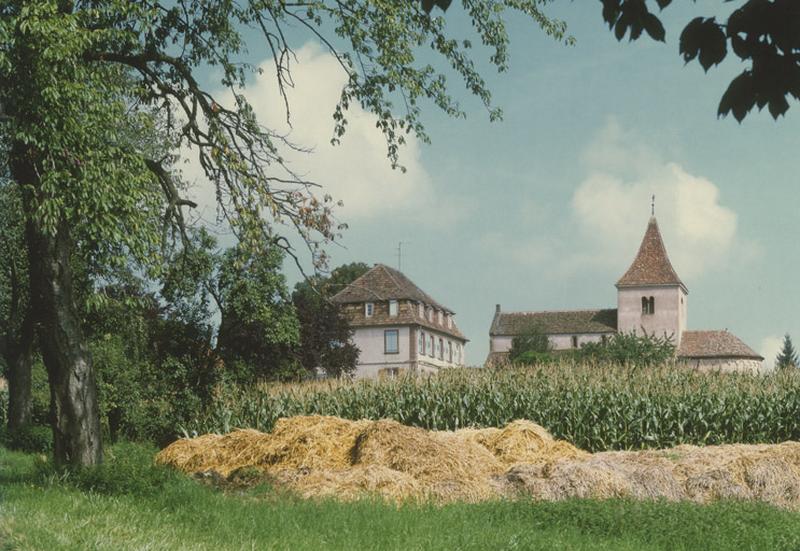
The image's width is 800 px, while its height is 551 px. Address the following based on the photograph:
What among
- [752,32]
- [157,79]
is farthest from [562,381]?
[752,32]

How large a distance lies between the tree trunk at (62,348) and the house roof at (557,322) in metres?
77.0

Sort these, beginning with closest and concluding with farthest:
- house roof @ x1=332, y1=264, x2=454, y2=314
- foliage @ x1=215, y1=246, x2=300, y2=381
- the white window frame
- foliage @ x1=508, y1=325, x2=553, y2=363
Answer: foliage @ x1=215, y1=246, x2=300, y2=381 → house roof @ x1=332, y1=264, x2=454, y2=314 → the white window frame → foliage @ x1=508, y1=325, x2=553, y2=363

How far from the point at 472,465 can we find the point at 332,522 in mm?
5007

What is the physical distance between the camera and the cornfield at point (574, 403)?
2155cm

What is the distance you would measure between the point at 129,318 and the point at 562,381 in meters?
10.5

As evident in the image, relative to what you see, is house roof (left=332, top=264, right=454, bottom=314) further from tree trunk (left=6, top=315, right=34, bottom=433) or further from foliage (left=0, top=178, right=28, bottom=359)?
tree trunk (left=6, top=315, right=34, bottom=433)

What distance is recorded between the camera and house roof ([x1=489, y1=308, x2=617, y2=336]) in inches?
3568

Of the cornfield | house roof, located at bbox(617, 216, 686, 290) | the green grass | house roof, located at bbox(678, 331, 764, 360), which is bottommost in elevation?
the green grass

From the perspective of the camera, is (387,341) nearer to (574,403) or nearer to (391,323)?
(391,323)

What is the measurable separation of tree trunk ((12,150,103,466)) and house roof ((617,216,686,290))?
7605 centimetres

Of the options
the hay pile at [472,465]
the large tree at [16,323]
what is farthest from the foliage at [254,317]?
the hay pile at [472,465]

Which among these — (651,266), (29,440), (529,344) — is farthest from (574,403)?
(651,266)

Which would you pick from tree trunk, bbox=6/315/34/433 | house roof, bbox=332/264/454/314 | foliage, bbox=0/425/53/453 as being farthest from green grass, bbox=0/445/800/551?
house roof, bbox=332/264/454/314

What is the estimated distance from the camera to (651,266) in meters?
85.9
